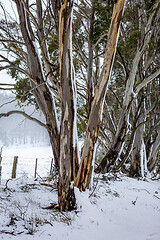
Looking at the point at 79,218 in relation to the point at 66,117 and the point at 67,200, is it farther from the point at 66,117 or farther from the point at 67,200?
the point at 66,117

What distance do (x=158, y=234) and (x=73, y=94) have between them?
1.87m

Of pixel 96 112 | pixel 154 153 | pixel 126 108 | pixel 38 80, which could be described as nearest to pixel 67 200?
pixel 96 112

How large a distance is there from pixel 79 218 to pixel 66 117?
4.12 ft

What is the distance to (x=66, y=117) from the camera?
246cm

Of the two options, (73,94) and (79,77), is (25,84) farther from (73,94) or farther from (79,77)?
(73,94)

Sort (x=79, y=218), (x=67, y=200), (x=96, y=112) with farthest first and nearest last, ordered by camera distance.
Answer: (x=96, y=112) → (x=67, y=200) → (x=79, y=218)

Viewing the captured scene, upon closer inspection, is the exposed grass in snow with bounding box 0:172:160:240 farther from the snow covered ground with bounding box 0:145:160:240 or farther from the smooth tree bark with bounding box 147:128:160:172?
the smooth tree bark with bounding box 147:128:160:172

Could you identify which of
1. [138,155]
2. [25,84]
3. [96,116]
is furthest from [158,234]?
[25,84]

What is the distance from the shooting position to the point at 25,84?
22.4 feet

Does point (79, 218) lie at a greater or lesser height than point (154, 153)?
lesser

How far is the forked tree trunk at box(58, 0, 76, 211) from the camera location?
2346 millimetres

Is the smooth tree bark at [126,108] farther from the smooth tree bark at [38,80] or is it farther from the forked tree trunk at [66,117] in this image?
the forked tree trunk at [66,117]

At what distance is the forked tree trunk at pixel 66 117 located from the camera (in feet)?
7.70

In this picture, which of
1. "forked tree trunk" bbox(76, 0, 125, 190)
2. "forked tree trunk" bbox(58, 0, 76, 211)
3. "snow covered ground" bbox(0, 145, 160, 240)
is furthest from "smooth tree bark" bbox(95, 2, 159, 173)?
"forked tree trunk" bbox(58, 0, 76, 211)
